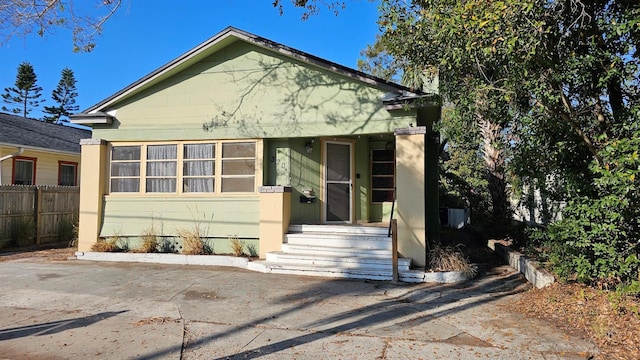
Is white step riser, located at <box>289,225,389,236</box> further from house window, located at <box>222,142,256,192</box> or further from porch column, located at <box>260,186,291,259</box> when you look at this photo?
house window, located at <box>222,142,256,192</box>

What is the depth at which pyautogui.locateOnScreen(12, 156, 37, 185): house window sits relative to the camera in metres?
14.3

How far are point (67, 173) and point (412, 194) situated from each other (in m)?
15.0

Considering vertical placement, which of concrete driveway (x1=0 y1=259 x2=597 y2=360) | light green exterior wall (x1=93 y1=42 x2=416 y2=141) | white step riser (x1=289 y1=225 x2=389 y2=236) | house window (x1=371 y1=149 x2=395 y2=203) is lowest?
concrete driveway (x1=0 y1=259 x2=597 y2=360)

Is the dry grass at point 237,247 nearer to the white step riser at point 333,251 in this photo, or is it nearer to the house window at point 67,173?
the white step riser at point 333,251

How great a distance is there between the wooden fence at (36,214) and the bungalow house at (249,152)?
10.4 feet

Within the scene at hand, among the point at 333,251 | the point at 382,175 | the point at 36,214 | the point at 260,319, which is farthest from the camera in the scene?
the point at 36,214

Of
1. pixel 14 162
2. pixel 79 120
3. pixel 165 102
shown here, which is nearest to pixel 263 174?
pixel 165 102

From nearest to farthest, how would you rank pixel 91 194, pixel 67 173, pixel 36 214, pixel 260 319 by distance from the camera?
pixel 260 319
pixel 91 194
pixel 36 214
pixel 67 173

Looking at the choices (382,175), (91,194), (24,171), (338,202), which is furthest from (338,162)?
(24,171)

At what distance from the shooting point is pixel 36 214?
1223 centimetres

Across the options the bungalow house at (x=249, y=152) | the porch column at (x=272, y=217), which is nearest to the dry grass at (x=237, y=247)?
the bungalow house at (x=249, y=152)

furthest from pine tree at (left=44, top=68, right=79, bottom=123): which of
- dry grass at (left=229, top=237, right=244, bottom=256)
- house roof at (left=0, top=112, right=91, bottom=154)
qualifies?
dry grass at (left=229, top=237, right=244, bottom=256)

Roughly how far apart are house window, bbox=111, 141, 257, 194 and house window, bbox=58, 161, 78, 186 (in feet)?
25.8

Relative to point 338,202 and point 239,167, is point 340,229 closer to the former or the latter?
point 338,202
